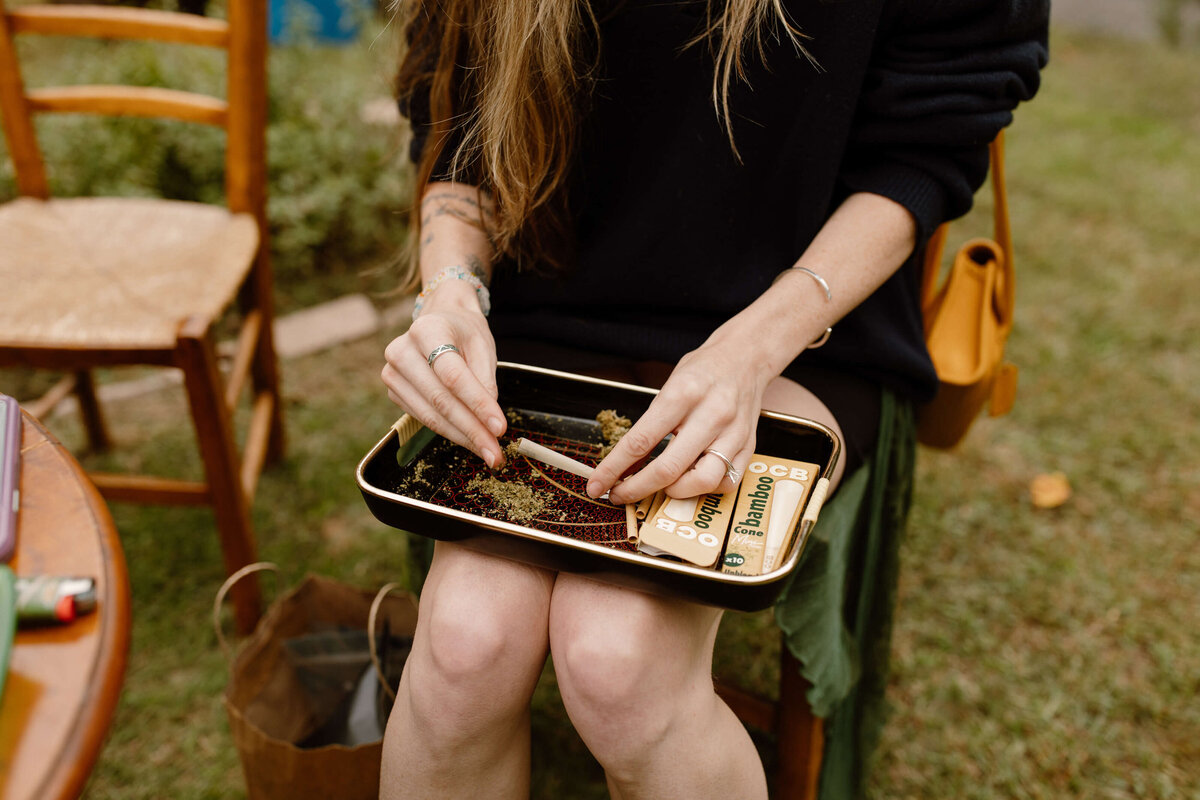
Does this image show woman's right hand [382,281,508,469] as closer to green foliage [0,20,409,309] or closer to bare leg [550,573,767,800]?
bare leg [550,573,767,800]

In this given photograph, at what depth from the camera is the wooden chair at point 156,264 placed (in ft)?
5.01

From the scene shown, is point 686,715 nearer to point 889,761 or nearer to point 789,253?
point 789,253

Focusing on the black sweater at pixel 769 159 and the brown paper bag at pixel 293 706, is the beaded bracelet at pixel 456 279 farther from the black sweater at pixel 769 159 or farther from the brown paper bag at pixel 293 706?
the brown paper bag at pixel 293 706

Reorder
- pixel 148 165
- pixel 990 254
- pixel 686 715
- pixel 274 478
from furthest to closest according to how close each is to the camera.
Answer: pixel 148 165
pixel 274 478
pixel 990 254
pixel 686 715

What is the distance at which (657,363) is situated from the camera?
1.27 m

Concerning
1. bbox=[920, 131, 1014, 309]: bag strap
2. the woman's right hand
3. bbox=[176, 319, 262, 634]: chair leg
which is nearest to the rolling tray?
the woman's right hand

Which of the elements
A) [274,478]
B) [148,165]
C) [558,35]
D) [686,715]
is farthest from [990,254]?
[148,165]

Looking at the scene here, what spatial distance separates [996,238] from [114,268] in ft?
5.72

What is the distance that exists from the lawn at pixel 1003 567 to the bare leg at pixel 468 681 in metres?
0.60

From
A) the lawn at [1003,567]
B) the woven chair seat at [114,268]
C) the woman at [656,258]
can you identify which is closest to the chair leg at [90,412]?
the lawn at [1003,567]

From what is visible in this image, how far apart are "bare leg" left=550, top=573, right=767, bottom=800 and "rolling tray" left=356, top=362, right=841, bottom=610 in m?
0.06

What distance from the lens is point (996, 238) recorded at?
1.38 meters

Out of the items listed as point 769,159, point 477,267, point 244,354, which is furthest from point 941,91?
point 244,354

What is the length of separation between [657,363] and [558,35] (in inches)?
18.9
